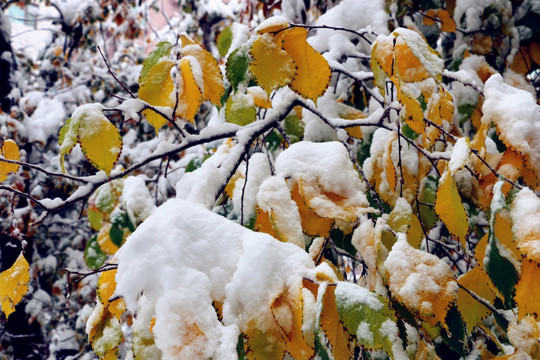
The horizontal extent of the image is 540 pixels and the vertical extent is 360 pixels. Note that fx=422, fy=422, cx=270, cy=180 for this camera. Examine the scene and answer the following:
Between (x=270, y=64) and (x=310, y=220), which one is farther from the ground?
(x=270, y=64)

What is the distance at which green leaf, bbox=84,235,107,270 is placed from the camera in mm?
1396

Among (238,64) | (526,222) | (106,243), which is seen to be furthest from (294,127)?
(106,243)

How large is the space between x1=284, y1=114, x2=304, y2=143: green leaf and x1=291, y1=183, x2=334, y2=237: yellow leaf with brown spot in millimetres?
334

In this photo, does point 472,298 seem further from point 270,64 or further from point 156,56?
point 156,56

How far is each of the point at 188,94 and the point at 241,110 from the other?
21 centimetres

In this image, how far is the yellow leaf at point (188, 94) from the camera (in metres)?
0.74

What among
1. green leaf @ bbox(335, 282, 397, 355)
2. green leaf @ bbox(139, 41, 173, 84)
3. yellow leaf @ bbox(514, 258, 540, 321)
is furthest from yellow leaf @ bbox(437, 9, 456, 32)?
green leaf @ bbox(335, 282, 397, 355)

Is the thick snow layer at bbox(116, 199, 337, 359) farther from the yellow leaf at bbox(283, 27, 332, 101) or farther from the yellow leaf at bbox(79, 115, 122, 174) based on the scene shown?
the yellow leaf at bbox(283, 27, 332, 101)

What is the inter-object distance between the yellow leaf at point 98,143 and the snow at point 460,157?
1.62 feet

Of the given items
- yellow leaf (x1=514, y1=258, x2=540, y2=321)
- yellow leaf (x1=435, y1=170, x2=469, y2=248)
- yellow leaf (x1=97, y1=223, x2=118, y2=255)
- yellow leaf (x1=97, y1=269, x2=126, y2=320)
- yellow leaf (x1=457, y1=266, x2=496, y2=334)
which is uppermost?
yellow leaf (x1=435, y1=170, x2=469, y2=248)

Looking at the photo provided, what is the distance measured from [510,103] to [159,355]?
0.66 m

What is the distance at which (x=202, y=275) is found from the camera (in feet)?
1.68

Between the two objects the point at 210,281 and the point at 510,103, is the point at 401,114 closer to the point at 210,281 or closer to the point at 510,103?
the point at 510,103

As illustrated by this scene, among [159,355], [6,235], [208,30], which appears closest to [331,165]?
[159,355]
